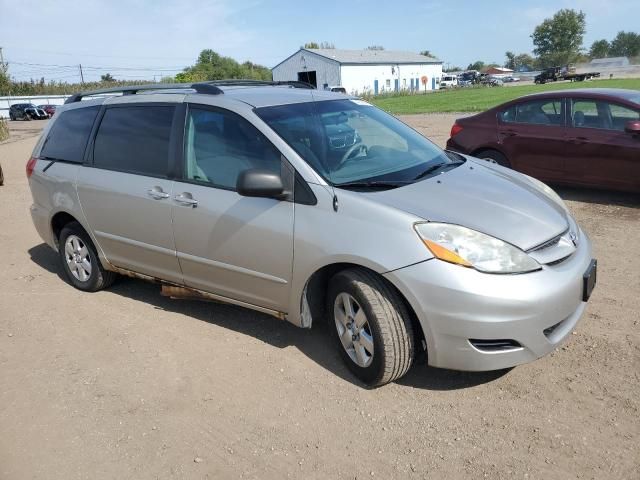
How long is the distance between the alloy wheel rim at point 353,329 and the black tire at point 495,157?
5.63 m

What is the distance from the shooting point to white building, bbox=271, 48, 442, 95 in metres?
68.2

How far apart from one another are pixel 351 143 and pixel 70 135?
111 inches

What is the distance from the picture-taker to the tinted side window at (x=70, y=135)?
500 cm

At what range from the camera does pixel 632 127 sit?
22.7 ft

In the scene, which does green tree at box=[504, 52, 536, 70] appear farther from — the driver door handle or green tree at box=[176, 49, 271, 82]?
the driver door handle

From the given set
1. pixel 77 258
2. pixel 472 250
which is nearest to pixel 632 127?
pixel 472 250

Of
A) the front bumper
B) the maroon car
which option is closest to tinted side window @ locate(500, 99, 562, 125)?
the maroon car

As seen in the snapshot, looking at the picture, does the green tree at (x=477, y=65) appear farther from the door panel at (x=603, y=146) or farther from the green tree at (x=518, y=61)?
the door panel at (x=603, y=146)

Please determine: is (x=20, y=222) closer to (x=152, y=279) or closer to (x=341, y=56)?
(x=152, y=279)

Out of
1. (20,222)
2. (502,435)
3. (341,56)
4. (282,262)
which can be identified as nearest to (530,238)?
(502,435)

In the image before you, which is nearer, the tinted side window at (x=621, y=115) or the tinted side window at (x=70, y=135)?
the tinted side window at (x=70, y=135)

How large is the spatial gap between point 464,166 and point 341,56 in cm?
7027

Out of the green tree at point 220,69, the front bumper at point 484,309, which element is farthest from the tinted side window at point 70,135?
the green tree at point 220,69

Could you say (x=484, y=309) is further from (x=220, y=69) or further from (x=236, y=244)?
(x=220, y=69)
